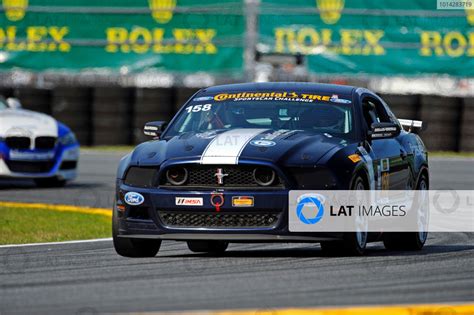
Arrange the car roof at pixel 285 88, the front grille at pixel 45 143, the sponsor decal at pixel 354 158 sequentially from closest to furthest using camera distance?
the sponsor decal at pixel 354 158
the car roof at pixel 285 88
the front grille at pixel 45 143

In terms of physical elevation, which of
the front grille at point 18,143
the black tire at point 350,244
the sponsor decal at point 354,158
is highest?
the sponsor decal at point 354,158

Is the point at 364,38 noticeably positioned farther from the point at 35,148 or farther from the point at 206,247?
Result: the point at 206,247

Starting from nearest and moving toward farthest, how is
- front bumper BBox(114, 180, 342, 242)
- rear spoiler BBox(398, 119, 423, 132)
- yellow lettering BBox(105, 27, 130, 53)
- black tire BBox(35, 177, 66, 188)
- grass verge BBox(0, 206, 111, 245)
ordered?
front bumper BBox(114, 180, 342, 242), rear spoiler BBox(398, 119, 423, 132), grass verge BBox(0, 206, 111, 245), black tire BBox(35, 177, 66, 188), yellow lettering BBox(105, 27, 130, 53)

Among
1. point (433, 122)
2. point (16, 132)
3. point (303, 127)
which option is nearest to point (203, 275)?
point (303, 127)

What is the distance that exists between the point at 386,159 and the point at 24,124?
8023 mm

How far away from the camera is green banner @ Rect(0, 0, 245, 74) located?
24984 mm

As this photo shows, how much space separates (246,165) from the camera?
8766 mm

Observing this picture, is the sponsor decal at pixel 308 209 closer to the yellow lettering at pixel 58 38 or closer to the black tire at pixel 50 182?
the black tire at pixel 50 182

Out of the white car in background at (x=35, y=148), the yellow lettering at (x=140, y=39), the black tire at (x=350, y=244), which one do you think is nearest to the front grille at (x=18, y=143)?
the white car in background at (x=35, y=148)

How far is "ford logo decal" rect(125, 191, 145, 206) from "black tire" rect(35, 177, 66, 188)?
28.4ft

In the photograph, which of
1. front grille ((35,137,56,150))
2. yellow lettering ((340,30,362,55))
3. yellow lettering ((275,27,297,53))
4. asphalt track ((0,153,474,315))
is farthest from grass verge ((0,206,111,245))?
yellow lettering ((340,30,362,55))

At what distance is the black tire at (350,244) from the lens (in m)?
8.88

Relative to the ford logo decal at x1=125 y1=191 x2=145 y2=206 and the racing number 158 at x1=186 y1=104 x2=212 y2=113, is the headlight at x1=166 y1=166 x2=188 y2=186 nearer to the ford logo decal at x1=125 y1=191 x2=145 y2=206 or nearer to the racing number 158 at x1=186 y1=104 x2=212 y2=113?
the ford logo decal at x1=125 y1=191 x2=145 y2=206

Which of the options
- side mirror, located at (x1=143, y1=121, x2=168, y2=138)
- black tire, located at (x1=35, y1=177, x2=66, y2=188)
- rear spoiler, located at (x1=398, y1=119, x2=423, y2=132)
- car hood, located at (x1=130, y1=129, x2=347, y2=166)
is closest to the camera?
car hood, located at (x1=130, y1=129, x2=347, y2=166)
